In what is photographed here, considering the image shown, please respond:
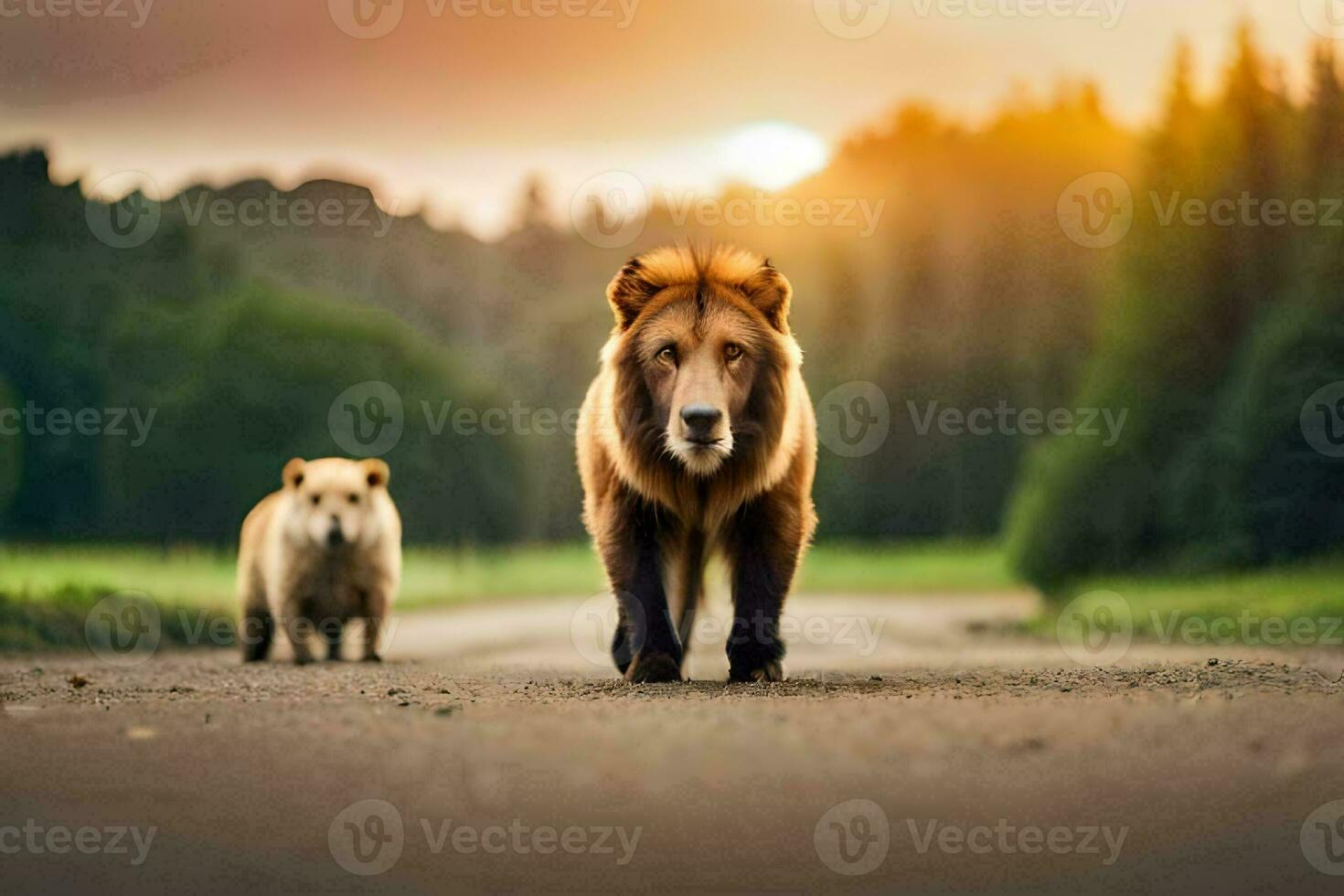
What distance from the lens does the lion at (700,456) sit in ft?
29.3

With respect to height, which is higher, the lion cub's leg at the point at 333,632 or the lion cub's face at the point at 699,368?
the lion cub's face at the point at 699,368

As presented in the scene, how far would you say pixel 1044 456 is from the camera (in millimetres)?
26312

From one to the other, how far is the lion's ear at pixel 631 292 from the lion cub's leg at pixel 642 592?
1253mm

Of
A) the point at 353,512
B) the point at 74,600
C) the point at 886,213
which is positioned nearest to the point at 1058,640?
the point at 353,512

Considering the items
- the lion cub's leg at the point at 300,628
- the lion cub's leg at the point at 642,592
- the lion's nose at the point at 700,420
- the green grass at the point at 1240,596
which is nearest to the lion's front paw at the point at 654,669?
the lion cub's leg at the point at 642,592

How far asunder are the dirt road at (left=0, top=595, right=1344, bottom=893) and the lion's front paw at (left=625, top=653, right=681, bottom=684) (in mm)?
1112

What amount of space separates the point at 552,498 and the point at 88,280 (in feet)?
47.9

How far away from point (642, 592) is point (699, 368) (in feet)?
5.39

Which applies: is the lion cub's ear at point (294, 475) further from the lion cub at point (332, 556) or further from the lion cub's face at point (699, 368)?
the lion cub's face at point (699, 368)

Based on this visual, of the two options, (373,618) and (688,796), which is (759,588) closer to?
(688,796)

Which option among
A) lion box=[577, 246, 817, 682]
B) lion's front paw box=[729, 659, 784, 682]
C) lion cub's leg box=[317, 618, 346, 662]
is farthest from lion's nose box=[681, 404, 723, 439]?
lion cub's leg box=[317, 618, 346, 662]

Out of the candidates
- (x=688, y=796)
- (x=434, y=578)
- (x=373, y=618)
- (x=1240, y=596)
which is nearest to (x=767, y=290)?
(x=688, y=796)

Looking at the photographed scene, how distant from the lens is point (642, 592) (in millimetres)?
9414

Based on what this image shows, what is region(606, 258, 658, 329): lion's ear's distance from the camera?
9.35 meters
